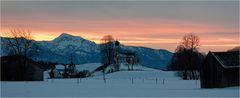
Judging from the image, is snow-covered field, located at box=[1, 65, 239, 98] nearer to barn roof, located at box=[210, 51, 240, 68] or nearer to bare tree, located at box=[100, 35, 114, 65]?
barn roof, located at box=[210, 51, 240, 68]

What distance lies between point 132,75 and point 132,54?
156 feet

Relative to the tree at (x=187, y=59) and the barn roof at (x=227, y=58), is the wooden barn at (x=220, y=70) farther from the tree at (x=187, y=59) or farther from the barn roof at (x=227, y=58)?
the tree at (x=187, y=59)

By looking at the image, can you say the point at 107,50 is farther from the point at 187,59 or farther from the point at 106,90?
the point at 106,90

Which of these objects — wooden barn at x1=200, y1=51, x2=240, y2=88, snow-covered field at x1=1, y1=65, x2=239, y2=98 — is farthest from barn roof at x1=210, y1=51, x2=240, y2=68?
snow-covered field at x1=1, y1=65, x2=239, y2=98

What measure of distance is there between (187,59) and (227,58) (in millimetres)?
44360

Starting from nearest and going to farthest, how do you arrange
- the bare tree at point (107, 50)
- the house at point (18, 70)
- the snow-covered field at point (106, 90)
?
the snow-covered field at point (106, 90), the house at point (18, 70), the bare tree at point (107, 50)

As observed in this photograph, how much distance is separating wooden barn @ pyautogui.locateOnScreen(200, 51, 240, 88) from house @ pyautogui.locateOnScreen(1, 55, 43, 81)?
39.3 meters

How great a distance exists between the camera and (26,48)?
88812 mm

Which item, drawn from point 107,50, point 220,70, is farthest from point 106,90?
point 107,50

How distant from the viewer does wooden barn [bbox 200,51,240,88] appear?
171ft

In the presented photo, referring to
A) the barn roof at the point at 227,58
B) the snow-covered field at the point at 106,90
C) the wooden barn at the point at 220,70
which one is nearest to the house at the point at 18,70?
the snow-covered field at the point at 106,90

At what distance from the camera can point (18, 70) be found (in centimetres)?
8506

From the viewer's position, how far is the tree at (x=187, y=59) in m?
97.6

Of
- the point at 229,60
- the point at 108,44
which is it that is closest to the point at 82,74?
the point at 108,44
